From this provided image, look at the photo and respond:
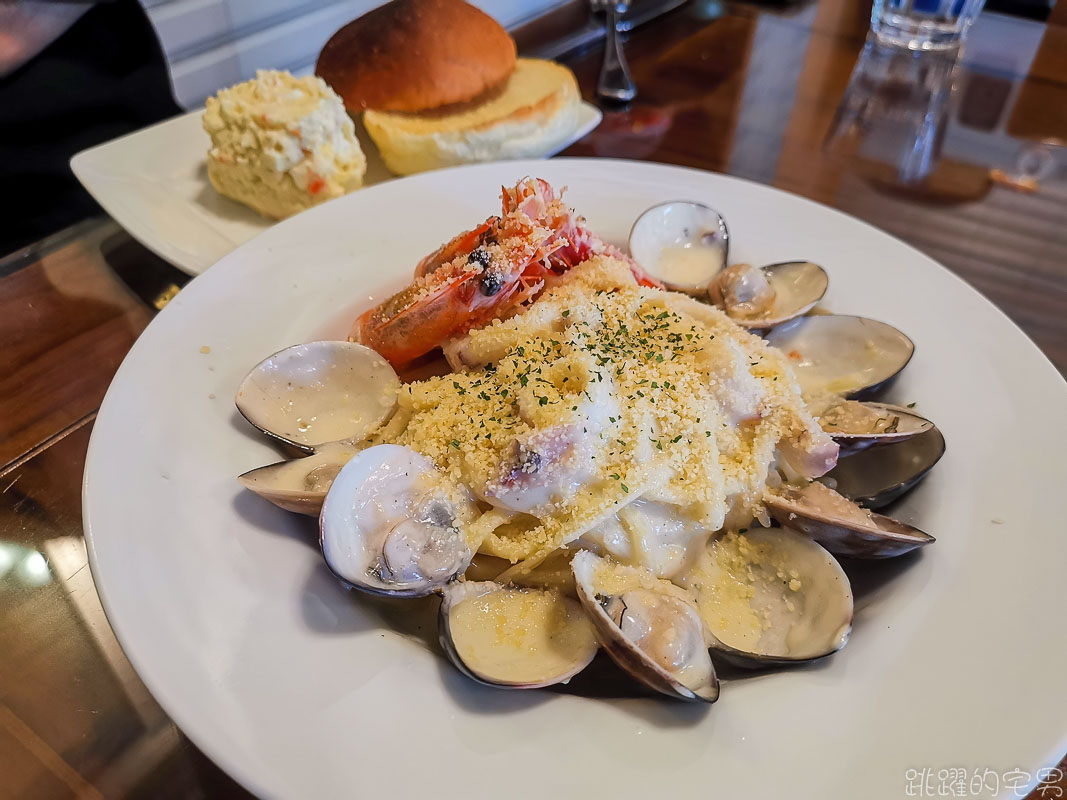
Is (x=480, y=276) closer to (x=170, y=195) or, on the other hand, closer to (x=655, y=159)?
(x=170, y=195)

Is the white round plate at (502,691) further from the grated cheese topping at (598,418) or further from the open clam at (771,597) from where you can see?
the grated cheese topping at (598,418)

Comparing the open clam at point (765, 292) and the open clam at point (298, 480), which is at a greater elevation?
the open clam at point (765, 292)

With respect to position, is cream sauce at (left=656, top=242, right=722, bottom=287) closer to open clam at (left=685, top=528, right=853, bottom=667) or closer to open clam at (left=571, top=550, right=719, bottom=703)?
open clam at (left=685, top=528, right=853, bottom=667)

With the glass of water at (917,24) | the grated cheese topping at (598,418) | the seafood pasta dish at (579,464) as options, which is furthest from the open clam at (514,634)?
the glass of water at (917,24)

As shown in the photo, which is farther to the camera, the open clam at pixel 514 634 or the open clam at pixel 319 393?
the open clam at pixel 319 393

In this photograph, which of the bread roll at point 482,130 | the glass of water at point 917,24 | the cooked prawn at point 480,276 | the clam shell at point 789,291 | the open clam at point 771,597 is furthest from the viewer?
the glass of water at point 917,24

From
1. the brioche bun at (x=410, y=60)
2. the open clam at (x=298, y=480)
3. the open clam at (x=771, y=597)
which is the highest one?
the brioche bun at (x=410, y=60)

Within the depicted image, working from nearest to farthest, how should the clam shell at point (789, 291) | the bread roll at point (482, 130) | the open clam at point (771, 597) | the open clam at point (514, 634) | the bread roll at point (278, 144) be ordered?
the open clam at point (514, 634)
the open clam at point (771, 597)
the clam shell at point (789, 291)
the bread roll at point (278, 144)
the bread roll at point (482, 130)
